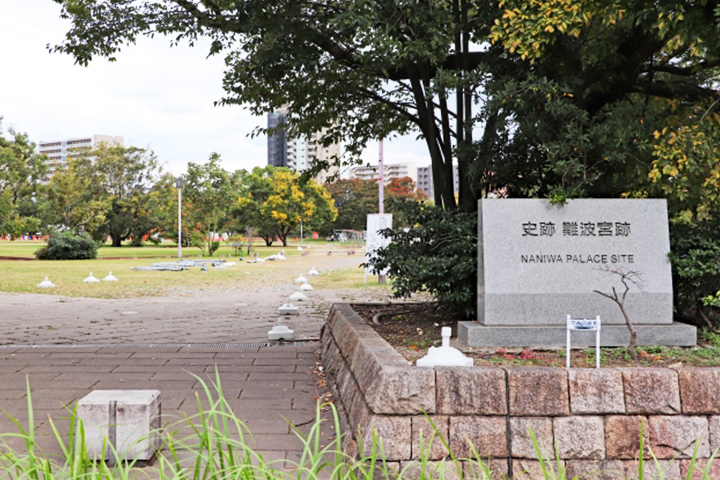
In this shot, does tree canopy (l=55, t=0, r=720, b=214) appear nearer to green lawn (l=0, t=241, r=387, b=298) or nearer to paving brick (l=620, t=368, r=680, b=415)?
paving brick (l=620, t=368, r=680, b=415)

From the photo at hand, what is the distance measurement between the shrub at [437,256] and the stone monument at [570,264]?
31 cm

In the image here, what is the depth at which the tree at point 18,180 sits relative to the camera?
95.0 feet

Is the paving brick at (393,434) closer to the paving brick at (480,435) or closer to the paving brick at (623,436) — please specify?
the paving brick at (480,435)

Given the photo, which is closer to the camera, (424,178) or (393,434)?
(393,434)

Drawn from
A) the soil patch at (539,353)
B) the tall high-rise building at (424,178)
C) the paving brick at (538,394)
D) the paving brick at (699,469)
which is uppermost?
the tall high-rise building at (424,178)

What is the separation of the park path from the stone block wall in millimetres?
799

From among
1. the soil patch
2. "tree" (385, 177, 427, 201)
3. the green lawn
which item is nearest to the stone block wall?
the soil patch

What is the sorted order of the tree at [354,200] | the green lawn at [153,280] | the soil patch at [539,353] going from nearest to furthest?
1. the soil patch at [539,353]
2. the green lawn at [153,280]
3. the tree at [354,200]

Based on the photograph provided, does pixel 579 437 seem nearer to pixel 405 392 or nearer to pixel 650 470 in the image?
pixel 650 470

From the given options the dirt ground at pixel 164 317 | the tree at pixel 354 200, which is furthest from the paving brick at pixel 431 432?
the tree at pixel 354 200

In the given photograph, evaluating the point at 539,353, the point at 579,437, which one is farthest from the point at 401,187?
the point at 579,437

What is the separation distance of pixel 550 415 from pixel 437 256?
8.66 ft

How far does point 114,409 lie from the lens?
366 cm

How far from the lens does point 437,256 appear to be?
606 cm
